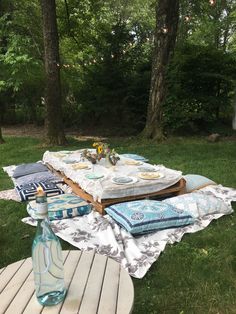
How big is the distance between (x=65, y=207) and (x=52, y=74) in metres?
5.83

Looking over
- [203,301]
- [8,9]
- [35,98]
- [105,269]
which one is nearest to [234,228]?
[203,301]

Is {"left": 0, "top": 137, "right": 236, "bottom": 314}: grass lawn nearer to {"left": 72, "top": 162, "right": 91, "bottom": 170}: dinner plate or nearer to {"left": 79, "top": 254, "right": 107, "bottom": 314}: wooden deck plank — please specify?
{"left": 79, "top": 254, "right": 107, "bottom": 314}: wooden deck plank

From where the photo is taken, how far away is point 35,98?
47.1ft

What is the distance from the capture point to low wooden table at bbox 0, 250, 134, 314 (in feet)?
5.17

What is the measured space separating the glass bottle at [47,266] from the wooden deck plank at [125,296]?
0.27m

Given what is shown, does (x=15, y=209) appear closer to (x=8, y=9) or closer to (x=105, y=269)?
(x=105, y=269)

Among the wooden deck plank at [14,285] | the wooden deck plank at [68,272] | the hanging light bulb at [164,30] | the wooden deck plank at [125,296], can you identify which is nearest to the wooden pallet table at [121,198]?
the wooden deck plank at [68,272]

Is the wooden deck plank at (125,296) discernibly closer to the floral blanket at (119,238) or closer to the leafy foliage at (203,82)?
the floral blanket at (119,238)

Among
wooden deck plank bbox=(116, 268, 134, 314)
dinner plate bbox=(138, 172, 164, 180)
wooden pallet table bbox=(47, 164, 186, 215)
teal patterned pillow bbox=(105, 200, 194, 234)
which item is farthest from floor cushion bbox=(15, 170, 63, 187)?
wooden deck plank bbox=(116, 268, 134, 314)

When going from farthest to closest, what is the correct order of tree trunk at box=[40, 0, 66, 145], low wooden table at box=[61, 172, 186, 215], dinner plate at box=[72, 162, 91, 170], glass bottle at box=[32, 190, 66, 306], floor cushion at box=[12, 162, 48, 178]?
tree trunk at box=[40, 0, 66, 145] → floor cushion at box=[12, 162, 48, 178] → dinner plate at box=[72, 162, 91, 170] → low wooden table at box=[61, 172, 186, 215] → glass bottle at box=[32, 190, 66, 306]

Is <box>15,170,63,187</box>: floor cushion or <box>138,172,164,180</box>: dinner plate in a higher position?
<box>138,172,164,180</box>: dinner plate

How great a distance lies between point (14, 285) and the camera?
5.85 feet

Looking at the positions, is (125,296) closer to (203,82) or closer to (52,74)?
(52,74)

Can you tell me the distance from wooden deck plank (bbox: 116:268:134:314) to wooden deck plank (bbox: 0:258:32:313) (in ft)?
1.67
